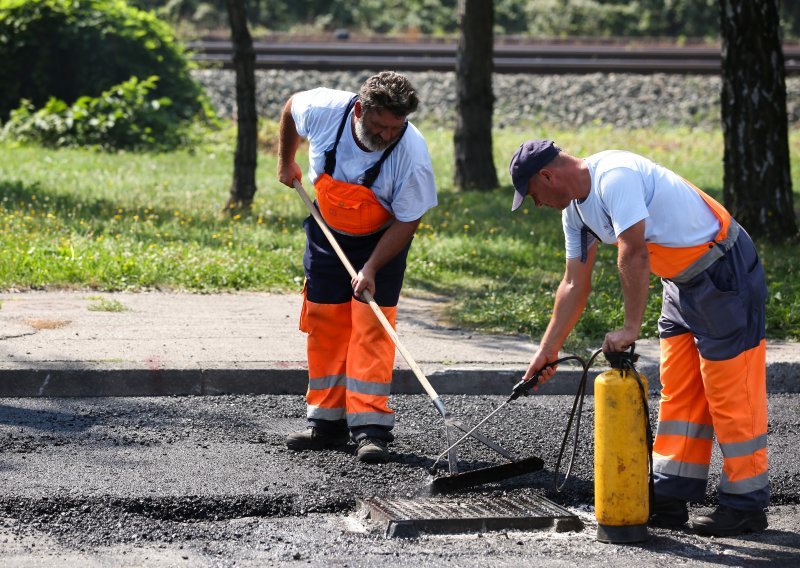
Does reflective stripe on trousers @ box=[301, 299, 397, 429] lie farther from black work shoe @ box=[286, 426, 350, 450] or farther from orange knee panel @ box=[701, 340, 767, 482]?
orange knee panel @ box=[701, 340, 767, 482]

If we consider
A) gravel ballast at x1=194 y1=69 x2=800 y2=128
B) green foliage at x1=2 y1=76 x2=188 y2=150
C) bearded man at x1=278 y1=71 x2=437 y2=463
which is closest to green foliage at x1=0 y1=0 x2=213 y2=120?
green foliage at x1=2 y1=76 x2=188 y2=150

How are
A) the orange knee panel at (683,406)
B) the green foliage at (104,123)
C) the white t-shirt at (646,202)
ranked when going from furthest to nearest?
1. the green foliage at (104,123)
2. the orange knee panel at (683,406)
3. the white t-shirt at (646,202)

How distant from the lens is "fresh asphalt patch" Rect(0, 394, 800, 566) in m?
4.45

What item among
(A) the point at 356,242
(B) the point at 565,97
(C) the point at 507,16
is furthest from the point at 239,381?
(C) the point at 507,16

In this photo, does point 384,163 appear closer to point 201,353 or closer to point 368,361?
point 368,361

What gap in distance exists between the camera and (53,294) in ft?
27.8

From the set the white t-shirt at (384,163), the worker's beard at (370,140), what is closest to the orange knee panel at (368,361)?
the white t-shirt at (384,163)

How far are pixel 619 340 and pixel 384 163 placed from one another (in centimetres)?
148

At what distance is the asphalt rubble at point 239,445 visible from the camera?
4508mm

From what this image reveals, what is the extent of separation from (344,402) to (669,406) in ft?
5.50

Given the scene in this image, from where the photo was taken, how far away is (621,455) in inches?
178

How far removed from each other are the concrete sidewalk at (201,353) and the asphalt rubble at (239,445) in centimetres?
1

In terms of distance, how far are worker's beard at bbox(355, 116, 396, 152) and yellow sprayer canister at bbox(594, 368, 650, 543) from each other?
1.50m

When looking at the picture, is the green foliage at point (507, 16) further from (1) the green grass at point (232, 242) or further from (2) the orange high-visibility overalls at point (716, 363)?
(2) the orange high-visibility overalls at point (716, 363)
